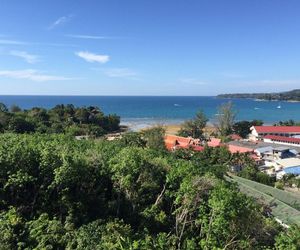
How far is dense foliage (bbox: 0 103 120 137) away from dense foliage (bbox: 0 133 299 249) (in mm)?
36013

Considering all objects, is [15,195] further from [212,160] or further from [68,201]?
[212,160]

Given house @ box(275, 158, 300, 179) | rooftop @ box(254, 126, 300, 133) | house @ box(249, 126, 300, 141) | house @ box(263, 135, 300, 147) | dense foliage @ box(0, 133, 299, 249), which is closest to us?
dense foliage @ box(0, 133, 299, 249)

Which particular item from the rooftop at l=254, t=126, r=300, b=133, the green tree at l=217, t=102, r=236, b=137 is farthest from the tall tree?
the rooftop at l=254, t=126, r=300, b=133

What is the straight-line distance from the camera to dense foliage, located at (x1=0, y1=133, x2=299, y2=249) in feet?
33.3

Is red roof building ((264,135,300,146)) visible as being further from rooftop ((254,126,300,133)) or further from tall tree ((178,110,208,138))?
tall tree ((178,110,208,138))

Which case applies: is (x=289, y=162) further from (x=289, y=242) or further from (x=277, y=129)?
(x=289, y=242)

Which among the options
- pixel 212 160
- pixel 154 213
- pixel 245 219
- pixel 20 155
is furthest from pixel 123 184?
pixel 212 160

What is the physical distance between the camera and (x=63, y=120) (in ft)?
218

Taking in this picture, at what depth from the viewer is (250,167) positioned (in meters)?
33.6

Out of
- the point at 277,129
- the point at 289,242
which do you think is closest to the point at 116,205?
the point at 289,242

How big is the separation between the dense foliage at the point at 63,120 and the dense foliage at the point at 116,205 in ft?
118

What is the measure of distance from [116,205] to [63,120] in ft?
179

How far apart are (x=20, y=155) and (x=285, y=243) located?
A: 9490 millimetres

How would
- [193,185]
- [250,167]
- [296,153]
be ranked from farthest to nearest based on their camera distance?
[296,153]
[250,167]
[193,185]
